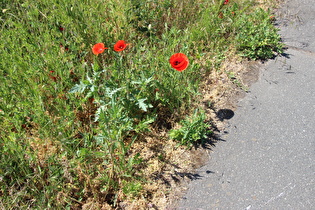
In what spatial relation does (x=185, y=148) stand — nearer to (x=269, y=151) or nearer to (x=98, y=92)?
(x=269, y=151)

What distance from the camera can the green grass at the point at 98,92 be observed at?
2107 mm

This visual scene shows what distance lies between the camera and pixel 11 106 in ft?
7.91

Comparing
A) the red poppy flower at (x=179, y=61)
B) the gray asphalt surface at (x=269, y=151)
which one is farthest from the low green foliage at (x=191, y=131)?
the red poppy flower at (x=179, y=61)

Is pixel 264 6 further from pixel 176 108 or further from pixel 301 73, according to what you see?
pixel 176 108

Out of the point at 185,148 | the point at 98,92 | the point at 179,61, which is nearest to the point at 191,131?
the point at 185,148

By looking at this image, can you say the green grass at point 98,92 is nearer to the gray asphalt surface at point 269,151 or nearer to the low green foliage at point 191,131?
the low green foliage at point 191,131

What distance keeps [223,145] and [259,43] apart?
50.9 inches

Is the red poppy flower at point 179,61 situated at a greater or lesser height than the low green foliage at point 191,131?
greater

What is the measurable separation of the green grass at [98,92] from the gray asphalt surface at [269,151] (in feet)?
0.89

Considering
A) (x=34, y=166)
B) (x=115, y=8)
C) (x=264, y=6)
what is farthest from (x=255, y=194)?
(x=264, y=6)

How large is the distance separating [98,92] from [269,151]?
150 cm

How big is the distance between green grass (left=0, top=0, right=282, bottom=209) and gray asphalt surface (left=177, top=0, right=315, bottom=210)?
271mm

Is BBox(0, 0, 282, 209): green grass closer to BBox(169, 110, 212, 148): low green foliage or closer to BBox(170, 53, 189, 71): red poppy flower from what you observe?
BBox(169, 110, 212, 148): low green foliage

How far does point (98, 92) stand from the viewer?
2576 mm
